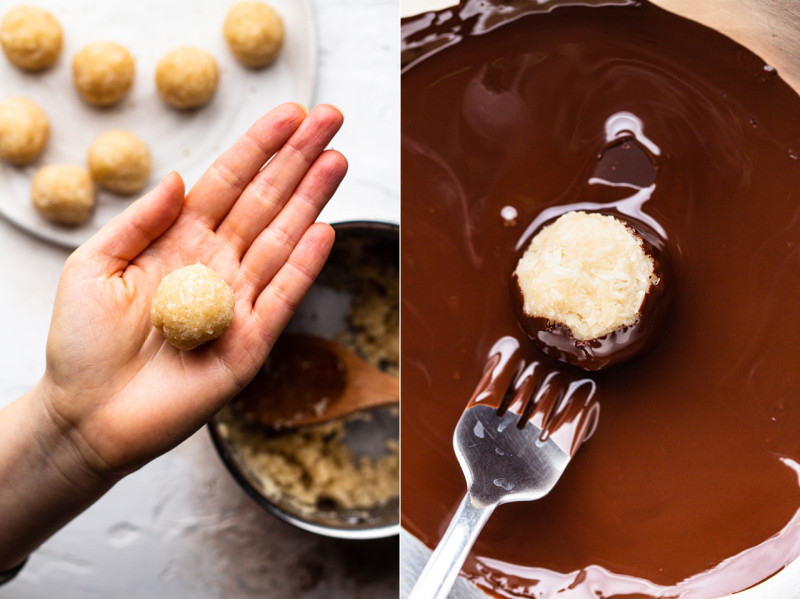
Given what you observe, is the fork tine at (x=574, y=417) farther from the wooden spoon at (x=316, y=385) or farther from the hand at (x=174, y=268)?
the wooden spoon at (x=316, y=385)

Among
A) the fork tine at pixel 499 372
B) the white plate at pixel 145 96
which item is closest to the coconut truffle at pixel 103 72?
the white plate at pixel 145 96

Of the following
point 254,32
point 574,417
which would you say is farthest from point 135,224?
point 574,417

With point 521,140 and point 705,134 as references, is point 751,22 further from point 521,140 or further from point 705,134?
point 521,140

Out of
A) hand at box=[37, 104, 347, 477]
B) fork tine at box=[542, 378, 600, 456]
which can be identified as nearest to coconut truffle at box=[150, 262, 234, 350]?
hand at box=[37, 104, 347, 477]

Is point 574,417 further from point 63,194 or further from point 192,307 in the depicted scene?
point 63,194

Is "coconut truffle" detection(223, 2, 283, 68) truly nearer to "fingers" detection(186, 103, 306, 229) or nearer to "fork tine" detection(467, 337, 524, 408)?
"fingers" detection(186, 103, 306, 229)

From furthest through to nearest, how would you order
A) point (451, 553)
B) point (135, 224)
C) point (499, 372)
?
1. point (135, 224)
2. point (499, 372)
3. point (451, 553)
